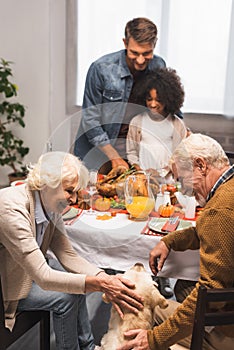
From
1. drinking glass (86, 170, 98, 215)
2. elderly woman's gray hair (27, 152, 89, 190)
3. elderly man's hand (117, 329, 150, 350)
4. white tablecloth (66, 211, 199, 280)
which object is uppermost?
elderly woman's gray hair (27, 152, 89, 190)

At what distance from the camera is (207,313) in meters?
1.07

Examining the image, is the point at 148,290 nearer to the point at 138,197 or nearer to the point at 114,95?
the point at 138,197

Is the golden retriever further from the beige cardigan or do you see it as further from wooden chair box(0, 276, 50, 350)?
wooden chair box(0, 276, 50, 350)

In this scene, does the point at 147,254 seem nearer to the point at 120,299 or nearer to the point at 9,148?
the point at 120,299

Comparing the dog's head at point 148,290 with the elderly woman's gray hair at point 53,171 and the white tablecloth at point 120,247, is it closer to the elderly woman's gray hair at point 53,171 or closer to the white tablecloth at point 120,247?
the white tablecloth at point 120,247

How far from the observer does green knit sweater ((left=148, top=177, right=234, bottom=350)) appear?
1.15m

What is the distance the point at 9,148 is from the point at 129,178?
8.02 ft

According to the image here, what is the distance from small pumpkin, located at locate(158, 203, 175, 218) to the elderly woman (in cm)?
38

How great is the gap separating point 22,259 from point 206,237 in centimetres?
60

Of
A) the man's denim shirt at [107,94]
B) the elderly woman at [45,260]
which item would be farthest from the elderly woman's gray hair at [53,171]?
the man's denim shirt at [107,94]

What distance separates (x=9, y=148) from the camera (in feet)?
13.2

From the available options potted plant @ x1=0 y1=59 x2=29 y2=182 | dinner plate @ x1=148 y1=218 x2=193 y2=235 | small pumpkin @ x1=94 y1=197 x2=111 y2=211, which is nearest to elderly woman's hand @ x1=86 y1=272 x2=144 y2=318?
dinner plate @ x1=148 y1=218 x2=193 y2=235

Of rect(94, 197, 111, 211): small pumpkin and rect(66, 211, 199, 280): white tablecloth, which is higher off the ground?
rect(94, 197, 111, 211): small pumpkin

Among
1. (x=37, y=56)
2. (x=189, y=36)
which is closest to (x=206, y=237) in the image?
(x=189, y=36)
